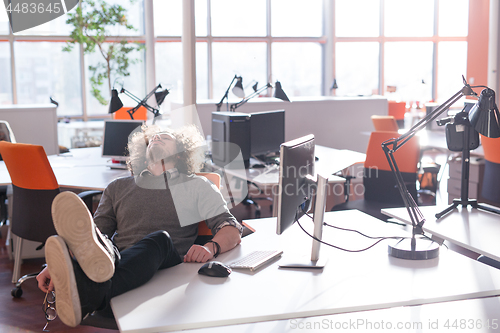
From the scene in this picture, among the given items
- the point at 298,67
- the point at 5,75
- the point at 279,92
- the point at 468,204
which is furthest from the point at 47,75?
the point at 468,204

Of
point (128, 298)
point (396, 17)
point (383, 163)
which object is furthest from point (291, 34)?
point (128, 298)

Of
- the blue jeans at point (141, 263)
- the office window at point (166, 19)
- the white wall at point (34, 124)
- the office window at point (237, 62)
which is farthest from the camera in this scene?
the office window at point (237, 62)

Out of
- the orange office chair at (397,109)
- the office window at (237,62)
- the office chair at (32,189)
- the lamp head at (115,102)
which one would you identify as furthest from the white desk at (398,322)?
the office window at (237,62)

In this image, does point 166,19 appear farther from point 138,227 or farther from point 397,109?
point 138,227

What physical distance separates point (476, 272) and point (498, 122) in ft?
2.26

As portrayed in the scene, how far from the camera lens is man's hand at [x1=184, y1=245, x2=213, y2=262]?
170 centimetres

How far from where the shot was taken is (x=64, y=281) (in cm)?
128

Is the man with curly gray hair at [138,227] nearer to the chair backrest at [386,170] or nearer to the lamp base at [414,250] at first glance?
the lamp base at [414,250]

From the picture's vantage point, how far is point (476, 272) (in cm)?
158

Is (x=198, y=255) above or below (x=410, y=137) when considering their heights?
below

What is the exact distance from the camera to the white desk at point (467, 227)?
1.84 metres

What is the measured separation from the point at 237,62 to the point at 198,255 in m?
7.44

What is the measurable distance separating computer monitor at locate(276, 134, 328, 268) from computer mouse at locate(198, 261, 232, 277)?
0.70 ft

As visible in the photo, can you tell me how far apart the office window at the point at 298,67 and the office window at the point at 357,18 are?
60cm
